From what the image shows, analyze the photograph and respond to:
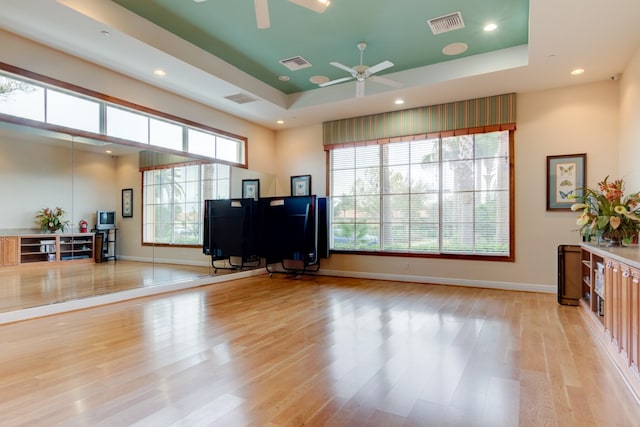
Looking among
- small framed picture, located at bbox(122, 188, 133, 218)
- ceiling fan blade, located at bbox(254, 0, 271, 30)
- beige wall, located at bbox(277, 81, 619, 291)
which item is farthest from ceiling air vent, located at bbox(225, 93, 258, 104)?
beige wall, located at bbox(277, 81, 619, 291)

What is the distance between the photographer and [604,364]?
8.90ft

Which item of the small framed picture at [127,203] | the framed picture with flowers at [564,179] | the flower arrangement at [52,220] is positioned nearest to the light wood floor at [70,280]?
the flower arrangement at [52,220]

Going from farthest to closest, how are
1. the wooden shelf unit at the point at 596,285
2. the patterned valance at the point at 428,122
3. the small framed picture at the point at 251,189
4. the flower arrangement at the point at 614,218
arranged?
the small framed picture at the point at 251,189
the patterned valance at the point at 428,122
the flower arrangement at the point at 614,218
the wooden shelf unit at the point at 596,285

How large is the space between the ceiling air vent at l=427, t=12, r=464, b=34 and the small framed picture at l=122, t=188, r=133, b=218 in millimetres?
4773

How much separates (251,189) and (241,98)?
1919mm

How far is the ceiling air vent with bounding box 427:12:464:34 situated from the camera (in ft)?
13.3

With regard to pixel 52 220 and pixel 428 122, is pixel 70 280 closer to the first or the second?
pixel 52 220

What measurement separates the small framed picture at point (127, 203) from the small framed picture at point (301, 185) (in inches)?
129

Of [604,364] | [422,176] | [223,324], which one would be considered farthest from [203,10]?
[604,364]

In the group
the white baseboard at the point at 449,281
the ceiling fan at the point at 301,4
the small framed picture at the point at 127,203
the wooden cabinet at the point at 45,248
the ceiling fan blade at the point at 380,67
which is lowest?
the white baseboard at the point at 449,281

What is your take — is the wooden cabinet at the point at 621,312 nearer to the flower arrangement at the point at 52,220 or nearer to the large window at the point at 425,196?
the large window at the point at 425,196

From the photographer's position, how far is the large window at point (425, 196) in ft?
19.1

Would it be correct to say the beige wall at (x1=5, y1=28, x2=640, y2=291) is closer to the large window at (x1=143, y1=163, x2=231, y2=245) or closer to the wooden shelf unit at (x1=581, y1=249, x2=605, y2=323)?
the large window at (x1=143, y1=163, x2=231, y2=245)

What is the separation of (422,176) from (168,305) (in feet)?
15.3
